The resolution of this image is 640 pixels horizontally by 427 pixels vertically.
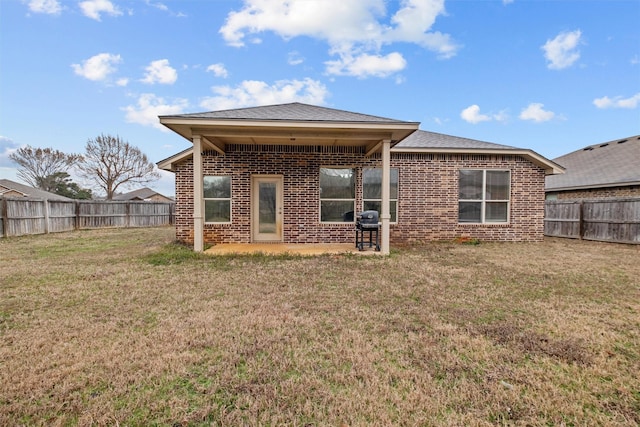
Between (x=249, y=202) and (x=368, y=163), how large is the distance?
12.6 feet

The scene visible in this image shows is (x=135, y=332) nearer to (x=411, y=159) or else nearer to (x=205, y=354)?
(x=205, y=354)

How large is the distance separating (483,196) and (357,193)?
418 centimetres

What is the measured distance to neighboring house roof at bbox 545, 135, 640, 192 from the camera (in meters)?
12.2

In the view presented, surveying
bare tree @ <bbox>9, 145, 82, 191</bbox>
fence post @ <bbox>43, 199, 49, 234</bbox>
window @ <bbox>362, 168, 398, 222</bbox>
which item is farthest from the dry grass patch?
bare tree @ <bbox>9, 145, 82, 191</bbox>

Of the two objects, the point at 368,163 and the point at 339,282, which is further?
the point at 368,163

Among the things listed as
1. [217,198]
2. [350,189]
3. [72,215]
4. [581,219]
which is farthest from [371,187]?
[72,215]

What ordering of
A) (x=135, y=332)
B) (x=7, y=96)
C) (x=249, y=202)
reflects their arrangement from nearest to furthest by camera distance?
1. (x=135, y=332)
2. (x=249, y=202)
3. (x=7, y=96)

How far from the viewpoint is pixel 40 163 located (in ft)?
115

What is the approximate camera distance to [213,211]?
9.56 metres

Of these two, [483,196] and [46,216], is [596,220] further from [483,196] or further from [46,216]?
[46,216]

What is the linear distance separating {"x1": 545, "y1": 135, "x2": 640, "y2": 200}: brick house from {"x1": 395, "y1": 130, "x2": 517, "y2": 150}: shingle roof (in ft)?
18.8

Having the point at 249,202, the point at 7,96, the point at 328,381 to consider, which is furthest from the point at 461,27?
the point at 7,96

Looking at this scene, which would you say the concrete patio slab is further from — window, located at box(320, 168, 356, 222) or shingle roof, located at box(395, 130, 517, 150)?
shingle roof, located at box(395, 130, 517, 150)

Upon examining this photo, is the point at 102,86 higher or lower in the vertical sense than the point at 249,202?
higher
